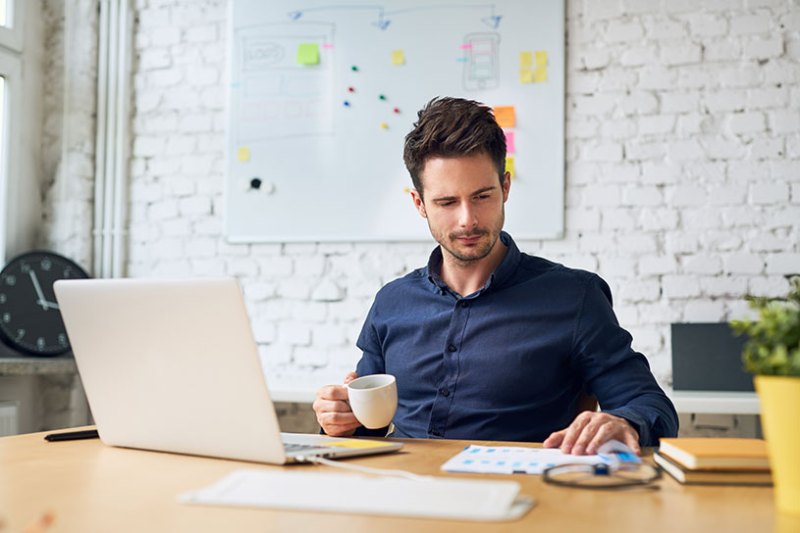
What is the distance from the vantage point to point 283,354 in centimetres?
341

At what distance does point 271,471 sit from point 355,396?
1.07ft

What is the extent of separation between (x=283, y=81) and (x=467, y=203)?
186 centimetres

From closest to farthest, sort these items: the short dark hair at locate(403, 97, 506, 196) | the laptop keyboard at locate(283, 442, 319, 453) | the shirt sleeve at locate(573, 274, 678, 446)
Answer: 1. the laptop keyboard at locate(283, 442, 319, 453)
2. the shirt sleeve at locate(573, 274, 678, 446)
3. the short dark hair at locate(403, 97, 506, 196)

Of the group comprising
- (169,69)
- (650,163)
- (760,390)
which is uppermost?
(169,69)

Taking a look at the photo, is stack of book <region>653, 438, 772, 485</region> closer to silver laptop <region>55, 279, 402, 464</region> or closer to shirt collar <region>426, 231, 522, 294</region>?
silver laptop <region>55, 279, 402, 464</region>

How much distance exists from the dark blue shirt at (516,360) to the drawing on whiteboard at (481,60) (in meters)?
1.51

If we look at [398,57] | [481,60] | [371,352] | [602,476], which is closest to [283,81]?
[398,57]

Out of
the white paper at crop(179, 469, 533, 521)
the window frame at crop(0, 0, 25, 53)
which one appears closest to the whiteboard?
the window frame at crop(0, 0, 25, 53)

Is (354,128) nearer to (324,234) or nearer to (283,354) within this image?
(324,234)

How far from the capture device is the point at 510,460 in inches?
47.1

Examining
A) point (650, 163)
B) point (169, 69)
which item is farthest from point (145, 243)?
point (650, 163)

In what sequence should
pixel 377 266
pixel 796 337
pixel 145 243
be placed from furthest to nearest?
pixel 145 243 → pixel 377 266 → pixel 796 337

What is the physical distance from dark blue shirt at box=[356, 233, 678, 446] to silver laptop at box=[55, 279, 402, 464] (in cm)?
43

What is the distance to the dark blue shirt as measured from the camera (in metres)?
1.71
